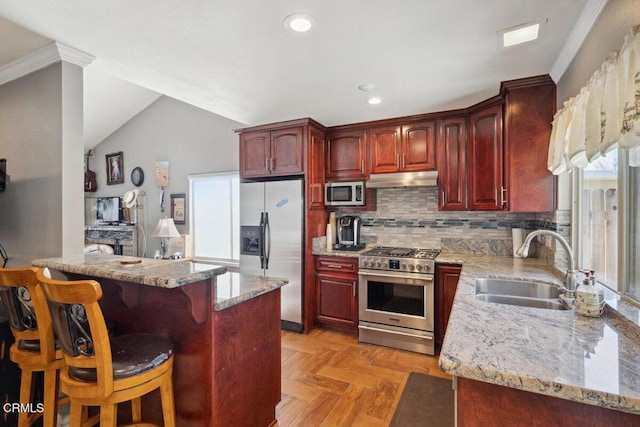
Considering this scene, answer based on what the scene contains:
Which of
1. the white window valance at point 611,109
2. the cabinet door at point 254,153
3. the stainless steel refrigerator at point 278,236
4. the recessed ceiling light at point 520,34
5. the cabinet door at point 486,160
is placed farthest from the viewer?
the cabinet door at point 254,153

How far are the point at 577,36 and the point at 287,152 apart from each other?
2596 millimetres

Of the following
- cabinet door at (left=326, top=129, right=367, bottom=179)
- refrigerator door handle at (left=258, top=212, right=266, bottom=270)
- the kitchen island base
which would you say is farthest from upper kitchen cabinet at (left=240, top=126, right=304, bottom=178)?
the kitchen island base

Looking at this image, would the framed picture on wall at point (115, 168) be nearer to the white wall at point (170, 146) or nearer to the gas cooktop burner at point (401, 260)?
the white wall at point (170, 146)

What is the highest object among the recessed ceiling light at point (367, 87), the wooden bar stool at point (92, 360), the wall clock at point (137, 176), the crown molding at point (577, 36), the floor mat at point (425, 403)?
the recessed ceiling light at point (367, 87)

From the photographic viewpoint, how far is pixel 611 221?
1.62 metres

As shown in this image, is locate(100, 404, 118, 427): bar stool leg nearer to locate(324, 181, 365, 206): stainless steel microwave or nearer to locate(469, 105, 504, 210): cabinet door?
locate(324, 181, 365, 206): stainless steel microwave

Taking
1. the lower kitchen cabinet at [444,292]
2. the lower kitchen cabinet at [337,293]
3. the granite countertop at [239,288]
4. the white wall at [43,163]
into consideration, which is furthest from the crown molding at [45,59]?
the lower kitchen cabinet at [444,292]

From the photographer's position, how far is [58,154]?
202 centimetres

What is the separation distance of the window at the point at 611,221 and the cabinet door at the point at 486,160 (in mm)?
670

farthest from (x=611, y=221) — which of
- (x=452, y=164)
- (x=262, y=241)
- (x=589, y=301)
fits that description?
(x=262, y=241)

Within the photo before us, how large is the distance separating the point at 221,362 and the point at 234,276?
59 centimetres

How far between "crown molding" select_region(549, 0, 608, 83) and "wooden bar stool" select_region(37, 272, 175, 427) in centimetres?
254

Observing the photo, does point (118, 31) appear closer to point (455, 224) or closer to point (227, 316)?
point (227, 316)

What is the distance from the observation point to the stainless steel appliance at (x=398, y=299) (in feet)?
9.51
